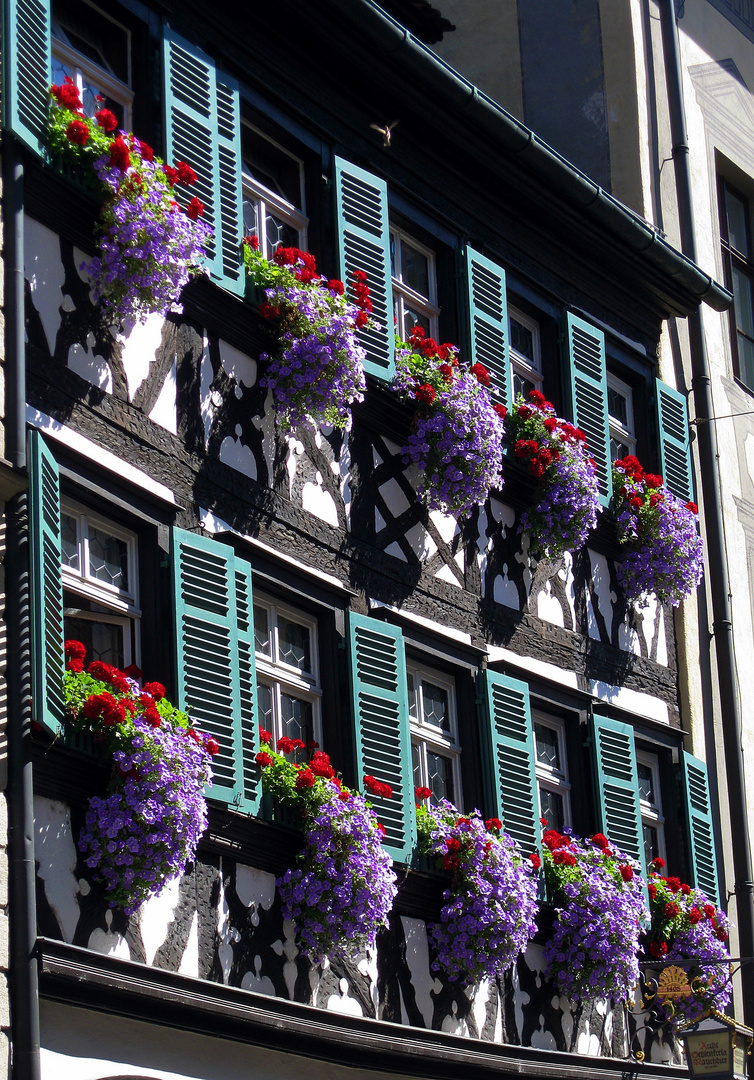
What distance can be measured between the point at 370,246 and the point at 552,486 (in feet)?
6.82

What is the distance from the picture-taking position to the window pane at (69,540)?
9648 millimetres

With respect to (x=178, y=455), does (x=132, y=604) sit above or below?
below

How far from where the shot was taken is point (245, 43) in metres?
12.0

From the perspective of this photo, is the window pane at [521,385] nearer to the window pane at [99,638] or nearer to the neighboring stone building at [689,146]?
the neighboring stone building at [689,146]

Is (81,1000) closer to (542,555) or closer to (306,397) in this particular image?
(306,397)

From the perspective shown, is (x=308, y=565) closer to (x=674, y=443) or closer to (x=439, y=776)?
(x=439, y=776)

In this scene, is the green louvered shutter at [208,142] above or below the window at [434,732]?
above

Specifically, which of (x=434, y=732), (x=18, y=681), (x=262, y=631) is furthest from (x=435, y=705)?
(x=18, y=681)

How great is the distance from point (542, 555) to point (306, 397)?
2.96 m

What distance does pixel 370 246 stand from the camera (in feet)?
41.2

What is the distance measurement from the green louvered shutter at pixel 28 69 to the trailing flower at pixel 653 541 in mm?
6073

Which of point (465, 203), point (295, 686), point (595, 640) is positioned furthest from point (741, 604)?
point (295, 686)

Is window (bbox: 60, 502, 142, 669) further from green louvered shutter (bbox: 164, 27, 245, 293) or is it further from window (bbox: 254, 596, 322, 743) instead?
green louvered shutter (bbox: 164, 27, 245, 293)

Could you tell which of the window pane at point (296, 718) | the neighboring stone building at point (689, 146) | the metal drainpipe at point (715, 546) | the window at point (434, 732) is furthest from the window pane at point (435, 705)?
the metal drainpipe at point (715, 546)
